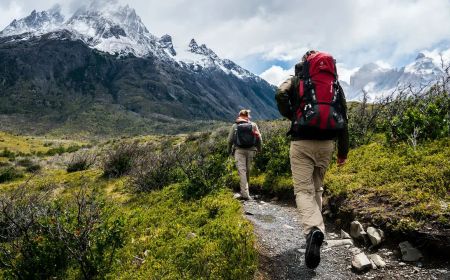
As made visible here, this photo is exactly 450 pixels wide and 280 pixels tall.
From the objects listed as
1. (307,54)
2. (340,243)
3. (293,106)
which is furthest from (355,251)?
(307,54)

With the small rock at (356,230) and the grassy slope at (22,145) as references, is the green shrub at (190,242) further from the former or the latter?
the grassy slope at (22,145)

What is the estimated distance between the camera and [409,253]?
602 cm

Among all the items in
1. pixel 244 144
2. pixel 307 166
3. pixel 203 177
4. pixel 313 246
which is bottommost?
pixel 313 246

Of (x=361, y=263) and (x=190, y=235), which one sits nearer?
(x=361, y=263)

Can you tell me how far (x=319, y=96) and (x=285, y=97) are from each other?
0.53 m

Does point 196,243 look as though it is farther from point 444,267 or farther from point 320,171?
point 444,267

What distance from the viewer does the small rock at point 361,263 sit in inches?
230

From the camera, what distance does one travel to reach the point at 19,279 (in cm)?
659

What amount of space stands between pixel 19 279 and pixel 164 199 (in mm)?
4633

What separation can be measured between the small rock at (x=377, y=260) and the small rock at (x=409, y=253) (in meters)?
0.34

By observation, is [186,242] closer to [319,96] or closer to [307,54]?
[319,96]

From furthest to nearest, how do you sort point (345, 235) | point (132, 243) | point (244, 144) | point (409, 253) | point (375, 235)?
point (244, 144)
point (132, 243)
point (345, 235)
point (375, 235)
point (409, 253)

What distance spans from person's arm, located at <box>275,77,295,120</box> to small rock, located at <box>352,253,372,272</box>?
7.61 ft

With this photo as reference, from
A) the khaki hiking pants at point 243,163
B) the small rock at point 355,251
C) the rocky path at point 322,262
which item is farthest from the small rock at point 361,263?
the khaki hiking pants at point 243,163
